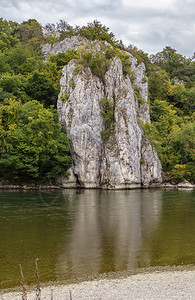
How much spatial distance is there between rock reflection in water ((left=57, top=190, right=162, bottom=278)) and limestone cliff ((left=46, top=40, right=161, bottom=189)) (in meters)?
23.3

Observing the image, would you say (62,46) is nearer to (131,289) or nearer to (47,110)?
(47,110)

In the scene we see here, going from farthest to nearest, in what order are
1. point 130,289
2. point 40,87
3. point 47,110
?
point 40,87
point 47,110
point 130,289

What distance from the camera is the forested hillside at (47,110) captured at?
4644cm

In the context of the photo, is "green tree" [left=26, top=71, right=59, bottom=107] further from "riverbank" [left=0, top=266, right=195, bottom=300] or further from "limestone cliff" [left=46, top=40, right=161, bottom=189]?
"riverbank" [left=0, top=266, right=195, bottom=300]

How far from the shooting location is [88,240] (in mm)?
15945

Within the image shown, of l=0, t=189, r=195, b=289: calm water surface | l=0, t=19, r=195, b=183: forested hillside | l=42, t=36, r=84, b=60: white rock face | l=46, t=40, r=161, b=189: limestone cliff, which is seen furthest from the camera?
l=42, t=36, r=84, b=60: white rock face

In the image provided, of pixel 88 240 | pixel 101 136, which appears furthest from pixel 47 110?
pixel 88 240

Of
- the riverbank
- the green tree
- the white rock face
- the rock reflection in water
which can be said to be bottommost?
the riverbank

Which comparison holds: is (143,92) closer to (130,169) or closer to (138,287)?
(130,169)

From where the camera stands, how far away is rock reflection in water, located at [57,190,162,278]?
11.9 m

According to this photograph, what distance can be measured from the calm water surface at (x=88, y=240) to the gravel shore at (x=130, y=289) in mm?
1008

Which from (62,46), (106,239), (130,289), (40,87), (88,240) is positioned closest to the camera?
(130,289)

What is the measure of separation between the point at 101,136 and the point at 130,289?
4518 centimetres

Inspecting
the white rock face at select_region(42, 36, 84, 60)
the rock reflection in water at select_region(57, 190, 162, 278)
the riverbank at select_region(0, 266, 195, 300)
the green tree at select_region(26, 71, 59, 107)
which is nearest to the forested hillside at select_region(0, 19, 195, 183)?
the green tree at select_region(26, 71, 59, 107)
